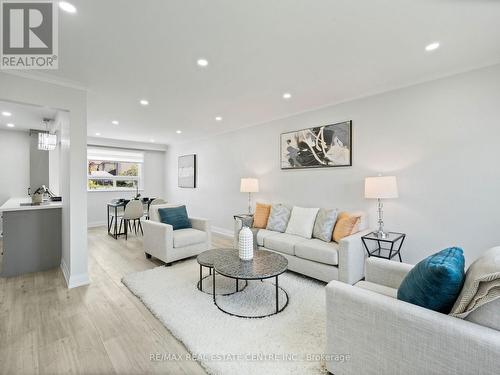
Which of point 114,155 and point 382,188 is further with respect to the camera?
point 114,155

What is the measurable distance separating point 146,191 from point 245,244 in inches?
231

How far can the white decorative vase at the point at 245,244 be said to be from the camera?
7.96 feet

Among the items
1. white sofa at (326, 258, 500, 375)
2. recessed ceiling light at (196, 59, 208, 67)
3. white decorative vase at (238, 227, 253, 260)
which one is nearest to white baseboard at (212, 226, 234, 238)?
white decorative vase at (238, 227, 253, 260)

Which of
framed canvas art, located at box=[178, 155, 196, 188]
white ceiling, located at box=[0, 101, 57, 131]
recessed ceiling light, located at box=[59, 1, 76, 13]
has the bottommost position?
framed canvas art, located at box=[178, 155, 196, 188]

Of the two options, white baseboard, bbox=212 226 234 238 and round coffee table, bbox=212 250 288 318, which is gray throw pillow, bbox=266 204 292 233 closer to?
round coffee table, bbox=212 250 288 318

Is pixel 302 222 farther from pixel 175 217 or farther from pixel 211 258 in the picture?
pixel 175 217

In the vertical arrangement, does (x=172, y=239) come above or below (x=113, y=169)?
below

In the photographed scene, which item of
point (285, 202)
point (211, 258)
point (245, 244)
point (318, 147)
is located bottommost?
point (211, 258)

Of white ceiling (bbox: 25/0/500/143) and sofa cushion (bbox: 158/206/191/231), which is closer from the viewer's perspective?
white ceiling (bbox: 25/0/500/143)

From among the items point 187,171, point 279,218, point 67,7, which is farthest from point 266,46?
point 187,171

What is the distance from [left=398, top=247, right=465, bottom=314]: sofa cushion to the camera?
44.4 inches

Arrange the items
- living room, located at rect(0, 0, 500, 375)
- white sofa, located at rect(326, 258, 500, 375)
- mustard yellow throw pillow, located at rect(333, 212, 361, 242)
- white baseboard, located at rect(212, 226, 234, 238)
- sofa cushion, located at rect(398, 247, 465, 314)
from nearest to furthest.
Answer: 1. white sofa, located at rect(326, 258, 500, 375)
2. sofa cushion, located at rect(398, 247, 465, 314)
3. living room, located at rect(0, 0, 500, 375)
4. mustard yellow throw pillow, located at rect(333, 212, 361, 242)
5. white baseboard, located at rect(212, 226, 234, 238)

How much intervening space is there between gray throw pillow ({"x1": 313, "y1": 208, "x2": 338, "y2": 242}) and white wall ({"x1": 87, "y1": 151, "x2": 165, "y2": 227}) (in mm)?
5828

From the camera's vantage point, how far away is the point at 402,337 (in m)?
1.16
